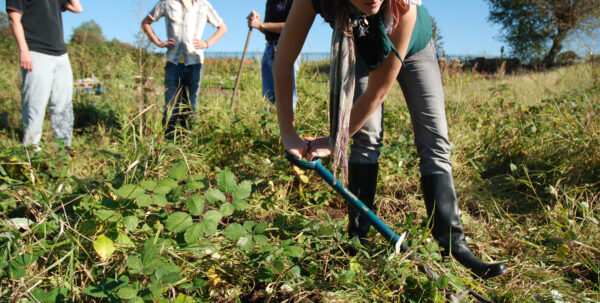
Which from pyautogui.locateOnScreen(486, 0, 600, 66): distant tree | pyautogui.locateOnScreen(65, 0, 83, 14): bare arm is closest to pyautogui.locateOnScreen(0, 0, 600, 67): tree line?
pyautogui.locateOnScreen(486, 0, 600, 66): distant tree

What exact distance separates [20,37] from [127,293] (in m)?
2.74

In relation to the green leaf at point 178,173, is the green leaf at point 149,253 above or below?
below

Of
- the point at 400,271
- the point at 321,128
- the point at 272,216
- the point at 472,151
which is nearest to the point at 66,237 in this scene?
the point at 272,216

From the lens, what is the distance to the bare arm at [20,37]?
8.99 ft

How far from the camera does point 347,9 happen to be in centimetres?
120

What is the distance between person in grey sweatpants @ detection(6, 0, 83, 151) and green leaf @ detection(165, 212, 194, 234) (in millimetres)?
2145

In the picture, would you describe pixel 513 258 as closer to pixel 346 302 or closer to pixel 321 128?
pixel 346 302

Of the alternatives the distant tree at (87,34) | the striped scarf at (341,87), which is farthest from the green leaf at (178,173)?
the distant tree at (87,34)

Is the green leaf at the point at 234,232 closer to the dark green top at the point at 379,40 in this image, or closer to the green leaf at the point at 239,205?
the green leaf at the point at 239,205

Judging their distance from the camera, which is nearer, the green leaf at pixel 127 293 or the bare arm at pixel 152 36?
the green leaf at pixel 127 293

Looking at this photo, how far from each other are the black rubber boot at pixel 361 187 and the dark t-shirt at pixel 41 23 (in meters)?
2.79

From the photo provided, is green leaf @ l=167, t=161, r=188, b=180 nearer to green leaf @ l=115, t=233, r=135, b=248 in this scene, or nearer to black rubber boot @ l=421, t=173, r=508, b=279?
green leaf @ l=115, t=233, r=135, b=248

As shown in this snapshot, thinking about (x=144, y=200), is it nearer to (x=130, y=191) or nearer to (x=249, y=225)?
(x=130, y=191)

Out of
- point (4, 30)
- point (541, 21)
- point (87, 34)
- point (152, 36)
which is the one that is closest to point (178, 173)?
point (152, 36)
